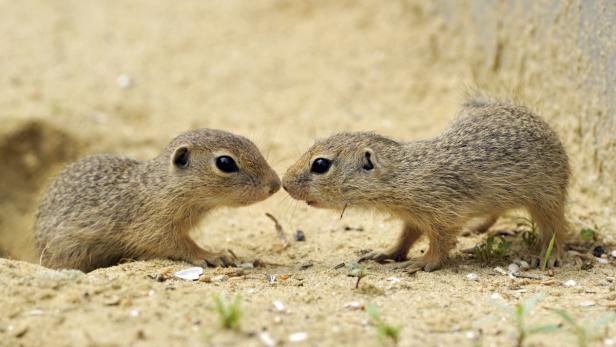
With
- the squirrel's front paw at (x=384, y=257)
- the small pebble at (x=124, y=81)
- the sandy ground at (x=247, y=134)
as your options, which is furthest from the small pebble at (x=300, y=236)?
the small pebble at (x=124, y=81)

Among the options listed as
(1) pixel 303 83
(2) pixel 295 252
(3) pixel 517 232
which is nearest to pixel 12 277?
(2) pixel 295 252

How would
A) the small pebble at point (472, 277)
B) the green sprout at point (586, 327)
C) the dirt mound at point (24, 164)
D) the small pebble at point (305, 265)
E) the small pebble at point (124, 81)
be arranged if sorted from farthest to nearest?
the small pebble at point (124, 81) < the dirt mound at point (24, 164) < the small pebble at point (305, 265) < the small pebble at point (472, 277) < the green sprout at point (586, 327)

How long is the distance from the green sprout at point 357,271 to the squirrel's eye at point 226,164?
123 cm

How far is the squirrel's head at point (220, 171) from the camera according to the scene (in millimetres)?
6238

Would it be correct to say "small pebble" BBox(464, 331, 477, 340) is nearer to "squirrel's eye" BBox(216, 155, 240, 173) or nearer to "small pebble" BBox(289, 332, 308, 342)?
"small pebble" BBox(289, 332, 308, 342)

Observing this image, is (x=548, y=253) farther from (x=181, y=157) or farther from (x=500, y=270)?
(x=181, y=157)

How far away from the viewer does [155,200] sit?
6.41 meters

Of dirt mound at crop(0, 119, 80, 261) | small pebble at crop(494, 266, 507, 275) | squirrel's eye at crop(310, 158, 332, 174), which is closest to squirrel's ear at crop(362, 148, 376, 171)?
squirrel's eye at crop(310, 158, 332, 174)

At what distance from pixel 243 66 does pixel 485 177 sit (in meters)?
5.59

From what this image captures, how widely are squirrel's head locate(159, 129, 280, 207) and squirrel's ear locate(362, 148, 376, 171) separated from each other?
29.6 inches

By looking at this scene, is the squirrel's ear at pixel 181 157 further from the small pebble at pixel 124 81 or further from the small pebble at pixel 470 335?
the small pebble at pixel 124 81

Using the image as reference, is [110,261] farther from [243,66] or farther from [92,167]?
[243,66]

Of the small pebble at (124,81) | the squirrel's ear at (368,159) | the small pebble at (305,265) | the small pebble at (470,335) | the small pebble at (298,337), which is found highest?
the small pebble at (124,81)

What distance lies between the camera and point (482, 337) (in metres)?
4.35
